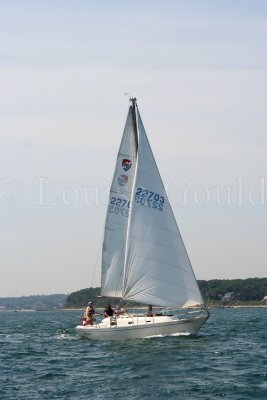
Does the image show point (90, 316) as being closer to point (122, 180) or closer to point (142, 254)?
point (142, 254)

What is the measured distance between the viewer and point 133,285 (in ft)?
149

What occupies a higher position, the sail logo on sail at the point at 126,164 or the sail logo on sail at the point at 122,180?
the sail logo on sail at the point at 126,164

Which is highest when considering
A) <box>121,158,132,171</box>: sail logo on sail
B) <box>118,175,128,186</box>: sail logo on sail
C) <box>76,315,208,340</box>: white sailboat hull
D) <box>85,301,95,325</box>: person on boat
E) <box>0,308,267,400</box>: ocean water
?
<box>121,158,132,171</box>: sail logo on sail

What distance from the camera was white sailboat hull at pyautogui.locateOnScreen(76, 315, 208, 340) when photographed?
4356 centimetres

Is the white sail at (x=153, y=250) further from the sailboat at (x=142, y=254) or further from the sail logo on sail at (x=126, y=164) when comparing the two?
the sail logo on sail at (x=126, y=164)

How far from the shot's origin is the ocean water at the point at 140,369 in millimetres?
27781

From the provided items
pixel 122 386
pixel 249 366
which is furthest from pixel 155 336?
pixel 122 386

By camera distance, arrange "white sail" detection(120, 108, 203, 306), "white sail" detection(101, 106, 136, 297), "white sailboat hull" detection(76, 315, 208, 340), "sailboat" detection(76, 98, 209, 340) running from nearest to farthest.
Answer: "white sailboat hull" detection(76, 315, 208, 340), "sailboat" detection(76, 98, 209, 340), "white sail" detection(120, 108, 203, 306), "white sail" detection(101, 106, 136, 297)

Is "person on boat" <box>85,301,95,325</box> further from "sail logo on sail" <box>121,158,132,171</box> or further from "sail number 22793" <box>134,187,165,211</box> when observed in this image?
"sail logo on sail" <box>121,158,132,171</box>

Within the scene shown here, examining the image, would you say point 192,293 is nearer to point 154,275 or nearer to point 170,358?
point 154,275

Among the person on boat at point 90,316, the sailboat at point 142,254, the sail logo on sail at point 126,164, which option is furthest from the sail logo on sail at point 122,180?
the person on boat at point 90,316

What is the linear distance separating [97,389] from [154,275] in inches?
654

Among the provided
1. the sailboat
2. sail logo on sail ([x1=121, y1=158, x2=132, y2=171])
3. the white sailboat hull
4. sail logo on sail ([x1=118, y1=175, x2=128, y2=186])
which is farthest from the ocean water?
sail logo on sail ([x1=121, y1=158, x2=132, y2=171])

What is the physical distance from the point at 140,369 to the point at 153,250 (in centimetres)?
1275
